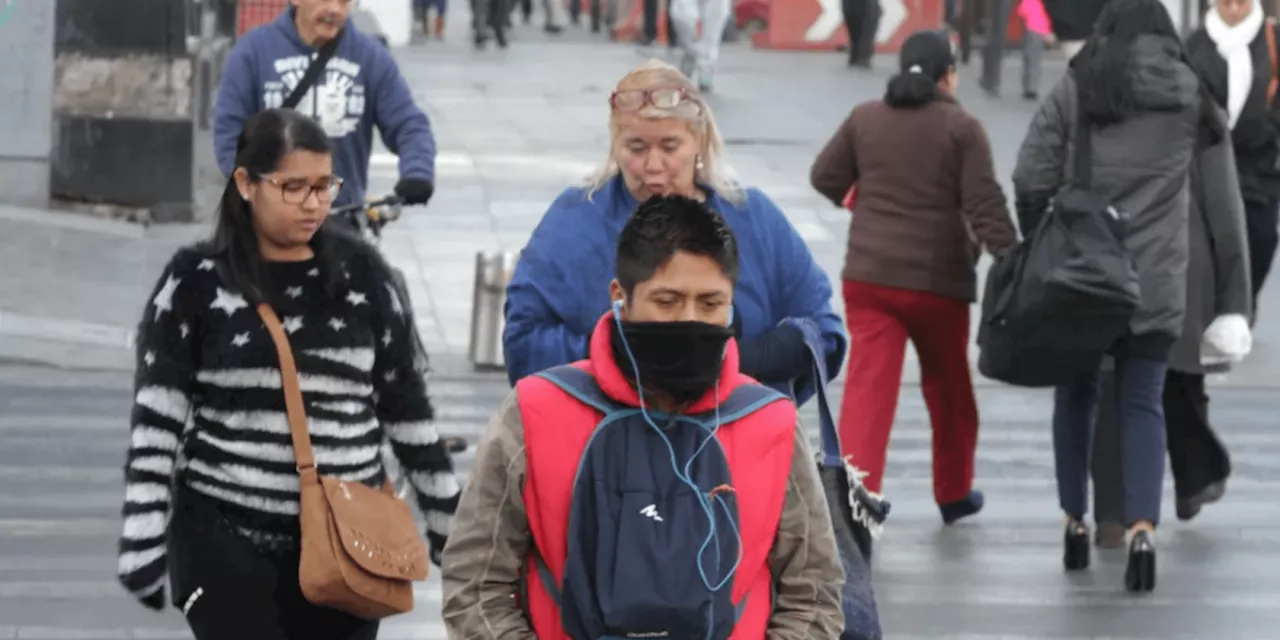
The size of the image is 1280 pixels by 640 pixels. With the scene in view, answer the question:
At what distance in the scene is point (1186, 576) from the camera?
8398mm

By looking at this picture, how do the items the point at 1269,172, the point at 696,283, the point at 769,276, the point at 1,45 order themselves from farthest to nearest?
the point at 1,45 < the point at 1269,172 < the point at 769,276 < the point at 696,283

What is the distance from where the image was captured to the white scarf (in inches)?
440

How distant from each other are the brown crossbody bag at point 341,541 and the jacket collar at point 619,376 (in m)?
1.13

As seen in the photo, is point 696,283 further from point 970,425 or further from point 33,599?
point 970,425

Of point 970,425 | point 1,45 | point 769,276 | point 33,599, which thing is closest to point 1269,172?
point 970,425

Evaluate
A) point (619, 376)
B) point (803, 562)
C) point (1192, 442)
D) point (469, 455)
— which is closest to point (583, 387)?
point (619, 376)

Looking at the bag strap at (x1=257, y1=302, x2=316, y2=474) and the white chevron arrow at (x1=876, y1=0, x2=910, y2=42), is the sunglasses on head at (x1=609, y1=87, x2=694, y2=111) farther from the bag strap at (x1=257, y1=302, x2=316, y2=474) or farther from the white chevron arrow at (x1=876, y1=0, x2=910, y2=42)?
the white chevron arrow at (x1=876, y1=0, x2=910, y2=42)

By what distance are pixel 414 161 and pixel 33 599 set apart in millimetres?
1901

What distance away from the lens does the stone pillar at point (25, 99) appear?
15969mm

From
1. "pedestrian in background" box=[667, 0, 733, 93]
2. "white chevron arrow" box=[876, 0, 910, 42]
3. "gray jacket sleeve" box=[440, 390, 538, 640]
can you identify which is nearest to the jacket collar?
"gray jacket sleeve" box=[440, 390, 538, 640]

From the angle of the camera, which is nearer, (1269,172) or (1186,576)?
(1186,576)

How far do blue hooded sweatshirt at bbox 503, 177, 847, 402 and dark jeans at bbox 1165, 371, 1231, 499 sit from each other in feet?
13.9

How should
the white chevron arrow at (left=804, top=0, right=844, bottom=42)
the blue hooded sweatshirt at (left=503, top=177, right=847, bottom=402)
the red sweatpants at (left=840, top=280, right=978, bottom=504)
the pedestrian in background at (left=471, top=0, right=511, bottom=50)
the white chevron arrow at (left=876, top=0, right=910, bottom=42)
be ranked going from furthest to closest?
the white chevron arrow at (left=804, top=0, right=844, bottom=42)
the white chevron arrow at (left=876, top=0, right=910, bottom=42)
the pedestrian in background at (left=471, top=0, right=511, bottom=50)
the red sweatpants at (left=840, top=280, right=978, bottom=504)
the blue hooded sweatshirt at (left=503, top=177, right=847, bottom=402)

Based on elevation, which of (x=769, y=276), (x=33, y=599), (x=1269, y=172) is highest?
(x=769, y=276)
